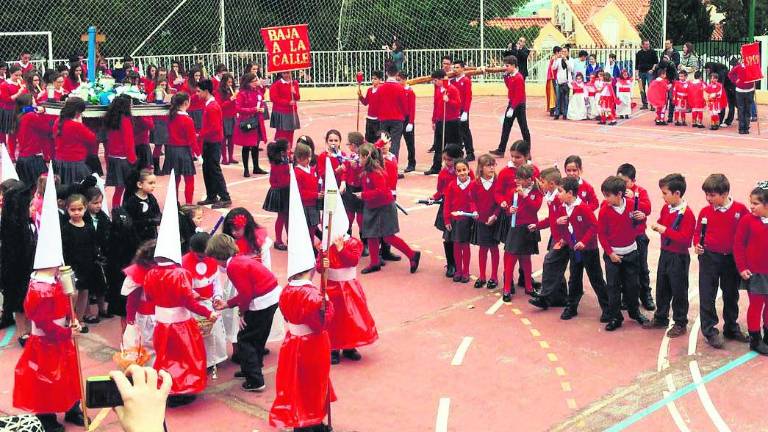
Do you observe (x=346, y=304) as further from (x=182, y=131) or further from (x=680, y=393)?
(x=182, y=131)

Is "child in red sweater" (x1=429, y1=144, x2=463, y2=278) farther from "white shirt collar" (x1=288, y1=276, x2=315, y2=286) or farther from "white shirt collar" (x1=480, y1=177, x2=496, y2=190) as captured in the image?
"white shirt collar" (x1=288, y1=276, x2=315, y2=286)

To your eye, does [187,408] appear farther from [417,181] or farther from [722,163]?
[722,163]

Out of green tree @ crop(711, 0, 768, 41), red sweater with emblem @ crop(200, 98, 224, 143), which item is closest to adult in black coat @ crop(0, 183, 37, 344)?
red sweater with emblem @ crop(200, 98, 224, 143)

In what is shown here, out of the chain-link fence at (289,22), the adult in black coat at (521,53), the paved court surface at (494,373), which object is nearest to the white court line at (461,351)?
the paved court surface at (494,373)

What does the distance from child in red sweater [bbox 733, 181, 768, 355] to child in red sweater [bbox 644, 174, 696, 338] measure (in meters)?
0.55

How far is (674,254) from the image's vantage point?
1029cm

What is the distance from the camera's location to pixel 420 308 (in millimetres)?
11562

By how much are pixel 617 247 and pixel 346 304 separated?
279 cm

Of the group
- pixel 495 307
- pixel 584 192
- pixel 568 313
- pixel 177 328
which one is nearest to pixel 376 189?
pixel 495 307

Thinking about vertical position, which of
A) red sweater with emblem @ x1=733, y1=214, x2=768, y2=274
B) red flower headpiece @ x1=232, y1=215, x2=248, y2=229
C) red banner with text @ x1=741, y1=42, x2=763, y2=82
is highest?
red banner with text @ x1=741, y1=42, x2=763, y2=82

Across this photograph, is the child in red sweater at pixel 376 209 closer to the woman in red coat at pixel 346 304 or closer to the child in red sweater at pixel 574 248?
the child in red sweater at pixel 574 248

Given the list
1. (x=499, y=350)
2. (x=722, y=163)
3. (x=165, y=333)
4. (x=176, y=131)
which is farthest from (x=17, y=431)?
(x=722, y=163)

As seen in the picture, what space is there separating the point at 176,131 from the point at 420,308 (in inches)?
226

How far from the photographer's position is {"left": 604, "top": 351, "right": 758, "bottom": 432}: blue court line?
8484mm
